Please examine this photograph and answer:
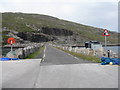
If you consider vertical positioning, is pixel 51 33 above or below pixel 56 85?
above

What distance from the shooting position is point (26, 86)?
7.53 m

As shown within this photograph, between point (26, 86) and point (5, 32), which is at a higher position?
point (5, 32)

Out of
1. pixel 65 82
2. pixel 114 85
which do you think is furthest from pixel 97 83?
pixel 65 82

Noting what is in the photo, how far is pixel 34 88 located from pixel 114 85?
3137 millimetres

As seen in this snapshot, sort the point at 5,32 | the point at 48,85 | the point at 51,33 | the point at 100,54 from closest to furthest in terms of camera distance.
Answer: the point at 48,85, the point at 100,54, the point at 5,32, the point at 51,33

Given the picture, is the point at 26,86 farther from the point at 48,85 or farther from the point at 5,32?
the point at 5,32

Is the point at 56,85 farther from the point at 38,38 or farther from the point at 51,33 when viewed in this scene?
the point at 51,33

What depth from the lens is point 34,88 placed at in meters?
7.18

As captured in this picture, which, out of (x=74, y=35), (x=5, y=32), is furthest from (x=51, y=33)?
(x=5, y=32)

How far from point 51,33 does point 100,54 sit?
148 meters

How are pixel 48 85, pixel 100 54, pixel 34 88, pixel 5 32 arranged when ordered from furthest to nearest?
pixel 5 32, pixel 100 54, pixel 48 85, pixel 34 88

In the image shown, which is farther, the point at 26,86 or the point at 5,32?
the point at 5,32

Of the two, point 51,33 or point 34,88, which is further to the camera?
point 51,33

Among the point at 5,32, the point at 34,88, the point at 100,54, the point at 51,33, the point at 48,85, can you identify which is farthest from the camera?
the point at 51,33
